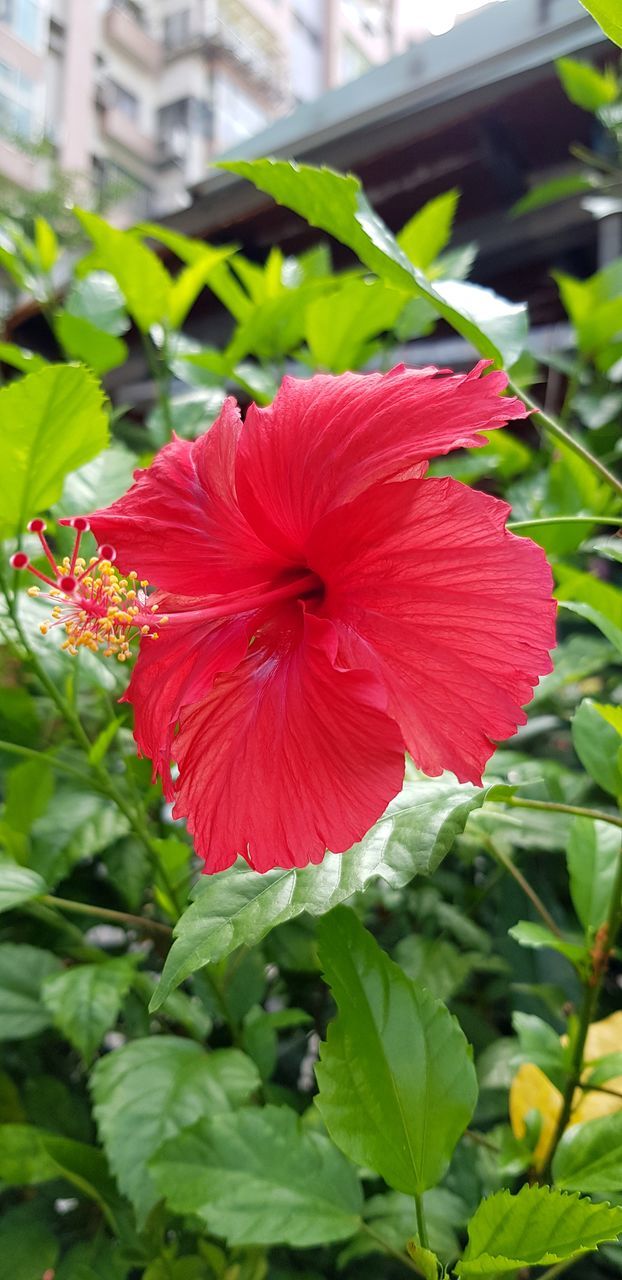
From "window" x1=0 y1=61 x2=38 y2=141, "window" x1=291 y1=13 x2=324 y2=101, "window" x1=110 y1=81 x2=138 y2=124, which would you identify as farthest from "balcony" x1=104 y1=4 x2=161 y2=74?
"window" x1=0 y1=61 x2=38 y2=141

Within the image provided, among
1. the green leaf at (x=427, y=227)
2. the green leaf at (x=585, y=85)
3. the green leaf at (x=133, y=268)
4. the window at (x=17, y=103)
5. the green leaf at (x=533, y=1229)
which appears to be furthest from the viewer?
the window at (x=17, y=103)

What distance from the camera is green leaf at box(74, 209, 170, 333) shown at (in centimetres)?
97

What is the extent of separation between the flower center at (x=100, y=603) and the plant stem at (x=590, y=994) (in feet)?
0.99

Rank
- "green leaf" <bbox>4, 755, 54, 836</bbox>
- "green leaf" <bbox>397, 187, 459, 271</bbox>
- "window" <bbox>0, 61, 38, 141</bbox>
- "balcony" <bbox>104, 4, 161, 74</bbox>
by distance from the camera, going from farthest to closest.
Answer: "balcony" <bbox>104, 4, 161, 74</bbox> → "window" <bbox>0, 61, 38, 141</bbox> → "green leaf" <bbox>397, 187, 459, 271</bbox> → "green leaf" <bbox>4, 755, 54, 836</bbox>

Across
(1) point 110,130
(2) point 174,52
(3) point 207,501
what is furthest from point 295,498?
(2) point 174,52

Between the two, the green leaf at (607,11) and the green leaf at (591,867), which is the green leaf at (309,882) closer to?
the green leaf at (591,867)

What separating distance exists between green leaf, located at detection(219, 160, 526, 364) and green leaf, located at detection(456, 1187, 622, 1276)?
439mm

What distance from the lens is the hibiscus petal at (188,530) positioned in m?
0.50

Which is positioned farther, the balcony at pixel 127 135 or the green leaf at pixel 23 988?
the balcony at pixel 127 135

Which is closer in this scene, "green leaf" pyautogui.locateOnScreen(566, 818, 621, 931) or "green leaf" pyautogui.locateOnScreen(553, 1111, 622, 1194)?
"green leaf" pyautogui.locateOnScreen(553, 1111, 622, 1194)

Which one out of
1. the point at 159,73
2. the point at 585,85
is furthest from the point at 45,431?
the point at 159,73

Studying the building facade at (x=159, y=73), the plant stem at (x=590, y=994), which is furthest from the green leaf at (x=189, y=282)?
the building facade at (x=159, y=73)

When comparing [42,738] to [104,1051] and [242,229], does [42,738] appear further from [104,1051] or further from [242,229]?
[242,229]

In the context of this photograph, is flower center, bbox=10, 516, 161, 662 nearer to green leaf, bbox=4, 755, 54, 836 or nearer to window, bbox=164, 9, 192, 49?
green leaf, bbox=4, 755, 54, 836
